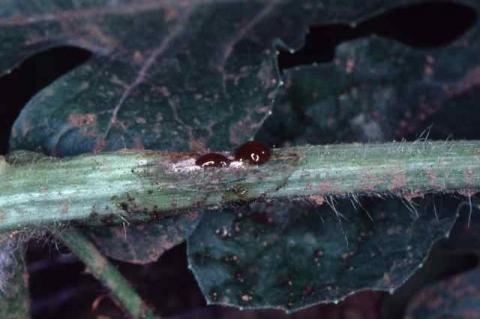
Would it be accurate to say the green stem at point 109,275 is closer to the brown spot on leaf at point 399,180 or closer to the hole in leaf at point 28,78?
the hole in leaf at point 28,78

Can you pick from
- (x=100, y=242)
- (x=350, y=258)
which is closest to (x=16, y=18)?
(x=100, y=242)

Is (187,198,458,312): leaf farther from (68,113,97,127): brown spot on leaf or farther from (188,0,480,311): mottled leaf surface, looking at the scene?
(68,113,97,127): brown spot on leaf

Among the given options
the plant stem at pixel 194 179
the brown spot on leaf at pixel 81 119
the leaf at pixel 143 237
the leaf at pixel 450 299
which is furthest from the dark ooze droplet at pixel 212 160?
the leaf at pixel 450 299

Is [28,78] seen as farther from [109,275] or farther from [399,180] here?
[399,180]

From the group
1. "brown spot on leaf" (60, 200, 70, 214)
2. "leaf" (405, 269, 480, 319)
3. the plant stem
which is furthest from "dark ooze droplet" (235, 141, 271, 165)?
"leaf" (405, 269, 480, 319)

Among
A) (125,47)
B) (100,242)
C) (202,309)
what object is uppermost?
(125,47)

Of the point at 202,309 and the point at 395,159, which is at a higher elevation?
the point at 395,159

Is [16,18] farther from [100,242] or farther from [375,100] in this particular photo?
[375,100]
